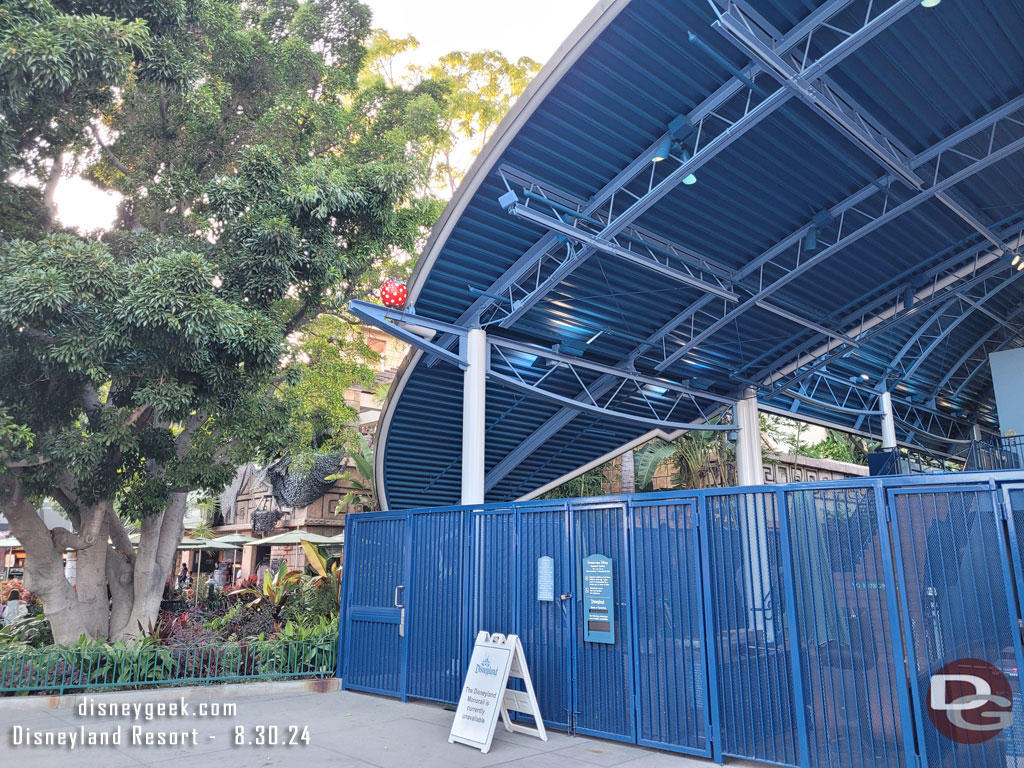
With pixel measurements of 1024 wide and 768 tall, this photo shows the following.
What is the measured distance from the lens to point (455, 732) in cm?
793

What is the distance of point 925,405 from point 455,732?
26112 millimetres

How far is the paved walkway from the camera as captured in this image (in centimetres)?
704

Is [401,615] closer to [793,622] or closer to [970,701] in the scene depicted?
[793,622]

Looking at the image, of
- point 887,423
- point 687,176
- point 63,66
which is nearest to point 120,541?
point 63,66

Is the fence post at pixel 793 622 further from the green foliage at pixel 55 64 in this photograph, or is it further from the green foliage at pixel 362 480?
the green foliage at pixel 362 480

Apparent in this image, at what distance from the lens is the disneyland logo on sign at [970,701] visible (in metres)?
5.57

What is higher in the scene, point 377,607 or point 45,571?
point 45,571

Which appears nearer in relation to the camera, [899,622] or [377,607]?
[899,622]

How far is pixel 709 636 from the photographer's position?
7250 millimetres

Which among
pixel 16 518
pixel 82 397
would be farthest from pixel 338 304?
pixel 16 518

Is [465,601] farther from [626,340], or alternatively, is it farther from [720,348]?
[720,348]

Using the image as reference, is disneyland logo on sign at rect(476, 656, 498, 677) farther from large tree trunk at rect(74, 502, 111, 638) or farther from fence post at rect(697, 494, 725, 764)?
large tree trunk at rect(74, 502, 111, 638)

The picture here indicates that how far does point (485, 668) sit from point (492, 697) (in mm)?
457

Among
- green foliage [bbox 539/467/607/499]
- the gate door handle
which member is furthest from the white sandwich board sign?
green foliage [bbox 539/467/607/499]
